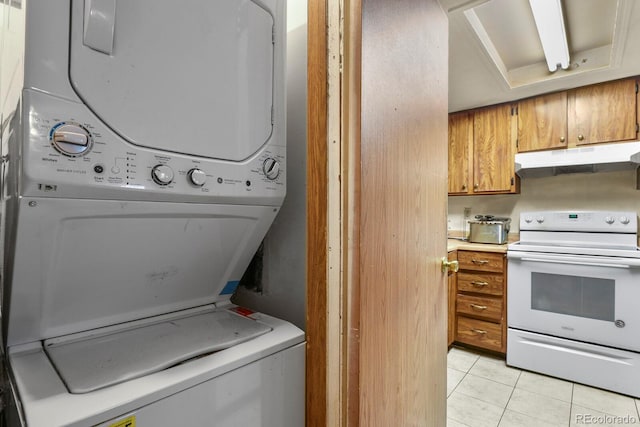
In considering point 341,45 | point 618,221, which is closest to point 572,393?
point 618,221

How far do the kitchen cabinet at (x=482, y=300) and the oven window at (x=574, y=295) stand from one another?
224 millimetres

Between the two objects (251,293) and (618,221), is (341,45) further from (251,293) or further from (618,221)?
(618,221)

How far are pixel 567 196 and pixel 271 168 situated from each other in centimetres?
302

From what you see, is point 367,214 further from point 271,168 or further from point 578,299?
point 578,299

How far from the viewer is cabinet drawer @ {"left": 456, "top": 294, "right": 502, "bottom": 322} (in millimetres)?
2473

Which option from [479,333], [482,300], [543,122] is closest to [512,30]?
[543,122]

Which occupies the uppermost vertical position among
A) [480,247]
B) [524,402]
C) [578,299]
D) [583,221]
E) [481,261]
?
[583,221]

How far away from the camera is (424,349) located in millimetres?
1163

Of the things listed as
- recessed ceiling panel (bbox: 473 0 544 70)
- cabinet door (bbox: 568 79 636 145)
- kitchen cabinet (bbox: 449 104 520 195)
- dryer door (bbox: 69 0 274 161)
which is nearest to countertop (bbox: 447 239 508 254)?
kitchen cabinet (bbox: 449 104 520 195)

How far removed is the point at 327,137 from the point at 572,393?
8.11 feet

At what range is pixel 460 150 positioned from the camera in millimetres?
3035

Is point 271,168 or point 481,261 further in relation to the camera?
point 481,261

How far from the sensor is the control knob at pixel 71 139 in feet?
1.58

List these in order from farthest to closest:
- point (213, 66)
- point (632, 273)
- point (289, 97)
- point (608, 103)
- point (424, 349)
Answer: point (608, 103)
point (632, 273)
point (424, 349)
point (289, 97)
point (213, 66)
